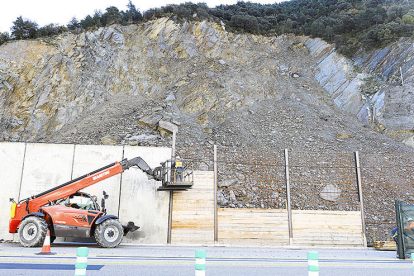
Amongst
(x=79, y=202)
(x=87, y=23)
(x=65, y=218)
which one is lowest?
(x=65, y=218)

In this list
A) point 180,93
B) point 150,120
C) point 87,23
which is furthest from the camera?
point 87,23

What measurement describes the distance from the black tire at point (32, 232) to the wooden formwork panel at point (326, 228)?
881cm

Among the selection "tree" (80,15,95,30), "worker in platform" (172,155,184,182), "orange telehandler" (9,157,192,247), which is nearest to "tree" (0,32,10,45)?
"tree" (80,15,95,30)

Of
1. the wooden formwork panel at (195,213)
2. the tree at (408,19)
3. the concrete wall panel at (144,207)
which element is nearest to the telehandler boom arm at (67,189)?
the concrete wall panel at (144,207)

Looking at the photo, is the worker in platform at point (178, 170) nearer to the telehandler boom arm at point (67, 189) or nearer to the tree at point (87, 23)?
the telehandler boom arm at point (67, 189)

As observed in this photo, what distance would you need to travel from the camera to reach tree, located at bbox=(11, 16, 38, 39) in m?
29.8

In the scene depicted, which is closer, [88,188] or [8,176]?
[8,176]

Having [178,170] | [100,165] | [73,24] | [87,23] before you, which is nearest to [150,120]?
[100,165]

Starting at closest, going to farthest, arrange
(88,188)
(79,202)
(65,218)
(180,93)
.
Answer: (65,218)
(79,202)
(88,188)
(180,93)

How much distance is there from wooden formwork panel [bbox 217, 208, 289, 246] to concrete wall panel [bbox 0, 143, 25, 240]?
8.06m

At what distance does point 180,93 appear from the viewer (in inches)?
1130

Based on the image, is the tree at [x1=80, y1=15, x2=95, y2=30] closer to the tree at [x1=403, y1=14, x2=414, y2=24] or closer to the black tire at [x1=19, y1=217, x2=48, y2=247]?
the black tire at [x1=19, y1=217, x2=48, y2=247]

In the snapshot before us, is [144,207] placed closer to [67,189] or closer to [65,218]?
[67,189]

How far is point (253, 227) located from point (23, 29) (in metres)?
30.2
